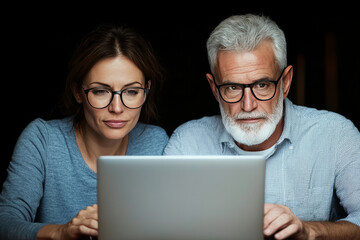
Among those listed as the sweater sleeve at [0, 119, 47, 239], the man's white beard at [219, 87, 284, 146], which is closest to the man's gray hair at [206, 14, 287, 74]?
the man's white beard at [219, 87, 284, 146]

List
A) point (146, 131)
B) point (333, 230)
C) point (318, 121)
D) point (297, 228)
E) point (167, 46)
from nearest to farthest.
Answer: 1. point (297, 228)
2. point (333, 230)
3. point (318, 121)
4. point (146, 131)
5. point (167, 46)

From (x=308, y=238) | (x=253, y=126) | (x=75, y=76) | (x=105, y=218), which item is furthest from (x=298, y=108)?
(x=105, y=218)

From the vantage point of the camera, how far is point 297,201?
6.72 feet

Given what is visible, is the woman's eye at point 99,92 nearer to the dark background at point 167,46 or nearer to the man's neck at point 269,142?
the man's neck at point 269,142

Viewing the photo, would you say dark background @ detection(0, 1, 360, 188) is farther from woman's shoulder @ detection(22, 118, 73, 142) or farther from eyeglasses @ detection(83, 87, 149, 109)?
eyeglasses @ detection(83, 87, 149, 109)

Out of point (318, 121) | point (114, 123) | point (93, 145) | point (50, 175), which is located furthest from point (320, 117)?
point (50, 175)

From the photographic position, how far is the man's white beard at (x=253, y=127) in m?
2.01

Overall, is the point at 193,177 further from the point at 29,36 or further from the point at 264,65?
the point at 29,36

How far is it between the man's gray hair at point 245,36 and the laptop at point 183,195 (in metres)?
1.00

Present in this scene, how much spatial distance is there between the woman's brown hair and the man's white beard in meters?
0.50

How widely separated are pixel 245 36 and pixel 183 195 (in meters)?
1.10

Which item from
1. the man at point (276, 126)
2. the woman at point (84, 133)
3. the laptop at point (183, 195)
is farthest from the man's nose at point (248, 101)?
the laptop at point (183, 195)

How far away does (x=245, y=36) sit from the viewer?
6.64ft

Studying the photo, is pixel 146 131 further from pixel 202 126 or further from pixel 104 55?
pixel 104 55
